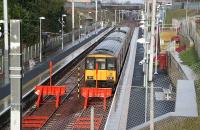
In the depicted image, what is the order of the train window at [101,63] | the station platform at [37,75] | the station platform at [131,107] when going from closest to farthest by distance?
the station platform at [131,107]
the station platform at [37,75]
the train window at [101,63]

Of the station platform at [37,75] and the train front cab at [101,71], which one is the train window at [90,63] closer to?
the train front cab at [101,71]

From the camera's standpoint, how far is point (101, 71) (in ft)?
89.1

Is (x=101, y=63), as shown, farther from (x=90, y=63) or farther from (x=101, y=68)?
(x=90, y=63)

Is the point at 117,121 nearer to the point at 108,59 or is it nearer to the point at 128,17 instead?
the point at 108,59

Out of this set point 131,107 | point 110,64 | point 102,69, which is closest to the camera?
point 131,107

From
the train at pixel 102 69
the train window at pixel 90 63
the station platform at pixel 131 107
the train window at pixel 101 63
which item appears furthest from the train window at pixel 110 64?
the station platform at pixel 131 107

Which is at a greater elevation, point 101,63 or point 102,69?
point 101,63


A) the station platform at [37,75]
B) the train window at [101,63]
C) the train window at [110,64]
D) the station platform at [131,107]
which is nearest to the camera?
the station platform at [131,107]

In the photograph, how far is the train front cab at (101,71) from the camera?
26.9 meters

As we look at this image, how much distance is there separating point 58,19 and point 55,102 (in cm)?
4116

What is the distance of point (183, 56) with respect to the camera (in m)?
31.5

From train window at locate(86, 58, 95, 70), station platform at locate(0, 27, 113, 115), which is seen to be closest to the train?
train window at locate(86, 58, 95, 70)

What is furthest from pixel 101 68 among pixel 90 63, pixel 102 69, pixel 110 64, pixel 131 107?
pixel 131 107

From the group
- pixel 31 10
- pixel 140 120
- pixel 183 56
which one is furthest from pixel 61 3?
pixel 140 120
